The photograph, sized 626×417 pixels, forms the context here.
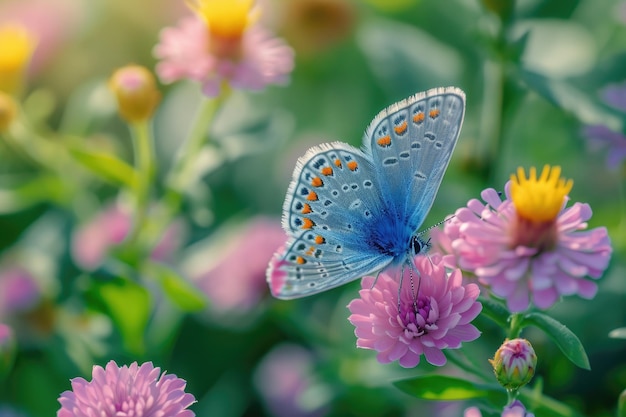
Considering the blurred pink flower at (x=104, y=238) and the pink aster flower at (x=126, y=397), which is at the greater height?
the pink aster flower at (x=126, y=397)

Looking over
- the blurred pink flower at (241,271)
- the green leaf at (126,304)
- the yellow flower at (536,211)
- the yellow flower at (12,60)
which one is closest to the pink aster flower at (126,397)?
the yellow flower at (536,211)

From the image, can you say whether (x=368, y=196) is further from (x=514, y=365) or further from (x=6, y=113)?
(x=6, y=113)

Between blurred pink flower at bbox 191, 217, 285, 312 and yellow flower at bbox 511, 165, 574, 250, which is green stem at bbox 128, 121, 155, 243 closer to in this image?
blurred pink flower at bbox 191, 217, 285, 312

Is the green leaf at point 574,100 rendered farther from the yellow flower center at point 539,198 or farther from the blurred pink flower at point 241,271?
the blurred pink flower at point 241,271

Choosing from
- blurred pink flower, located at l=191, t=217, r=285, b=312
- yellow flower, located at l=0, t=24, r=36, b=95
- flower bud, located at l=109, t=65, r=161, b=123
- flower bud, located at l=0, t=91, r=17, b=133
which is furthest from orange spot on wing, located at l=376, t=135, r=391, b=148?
yellow flower, located at l=0, t=24, r=36, b=95

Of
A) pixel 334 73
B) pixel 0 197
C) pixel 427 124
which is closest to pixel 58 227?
pixel 0 197
